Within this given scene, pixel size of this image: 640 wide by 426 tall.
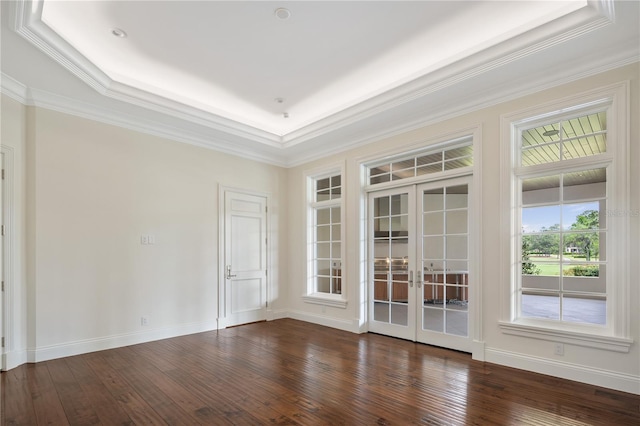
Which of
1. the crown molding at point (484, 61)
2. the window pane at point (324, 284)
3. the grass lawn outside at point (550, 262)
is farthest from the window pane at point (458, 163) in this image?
the window pane at point (324, 284)

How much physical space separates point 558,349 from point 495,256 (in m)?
1.05

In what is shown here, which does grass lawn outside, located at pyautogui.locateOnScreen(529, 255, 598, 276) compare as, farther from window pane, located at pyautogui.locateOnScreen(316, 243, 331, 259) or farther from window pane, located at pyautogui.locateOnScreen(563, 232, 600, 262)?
window pane, located at pyautogui.locateOnScreen(316, 243, 331, 259)

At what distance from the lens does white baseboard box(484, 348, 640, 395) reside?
10.0 ft

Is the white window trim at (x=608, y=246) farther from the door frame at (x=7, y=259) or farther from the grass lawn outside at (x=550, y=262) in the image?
the door frame at (x=7, y=259)

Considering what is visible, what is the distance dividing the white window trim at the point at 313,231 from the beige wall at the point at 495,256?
0.09 metres

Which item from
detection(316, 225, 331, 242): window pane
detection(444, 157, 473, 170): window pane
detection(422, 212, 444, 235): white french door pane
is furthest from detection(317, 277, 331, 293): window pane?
detection(444, 157, 473, 170): window pane

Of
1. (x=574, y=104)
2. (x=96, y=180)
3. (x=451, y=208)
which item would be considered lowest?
(x=451, y=208)

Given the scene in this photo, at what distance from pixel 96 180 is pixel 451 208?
4.53 metres

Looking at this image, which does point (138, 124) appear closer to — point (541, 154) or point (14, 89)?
point (14, 89)

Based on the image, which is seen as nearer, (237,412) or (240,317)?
(237,412)

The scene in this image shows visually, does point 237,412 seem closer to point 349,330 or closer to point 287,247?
point 349,330

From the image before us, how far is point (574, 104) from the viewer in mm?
3445

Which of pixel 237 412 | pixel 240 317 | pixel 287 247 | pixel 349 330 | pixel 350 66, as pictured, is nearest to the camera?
pixel 237 412

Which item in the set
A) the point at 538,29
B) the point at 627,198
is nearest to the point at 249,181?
the point at 538,29
